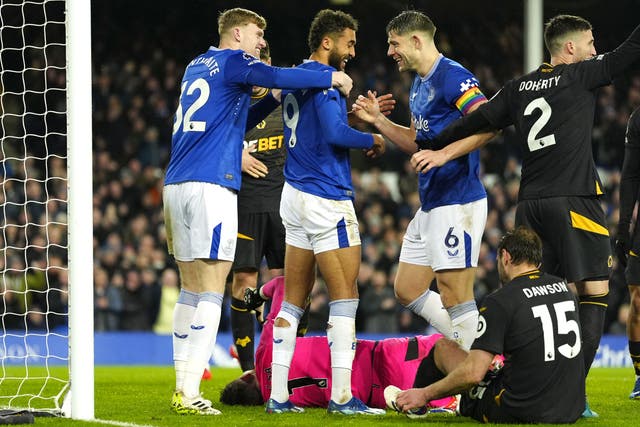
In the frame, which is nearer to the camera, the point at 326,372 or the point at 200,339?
the point at 200,339

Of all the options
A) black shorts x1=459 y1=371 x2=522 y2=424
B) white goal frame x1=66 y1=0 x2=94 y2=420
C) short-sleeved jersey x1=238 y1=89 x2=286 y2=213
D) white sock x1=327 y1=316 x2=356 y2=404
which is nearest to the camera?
black shorts x1=459 y1=371 x2=522 y2=424

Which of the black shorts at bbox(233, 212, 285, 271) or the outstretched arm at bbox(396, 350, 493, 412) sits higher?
the black shorts at bbox(233, 212, 285, 271)

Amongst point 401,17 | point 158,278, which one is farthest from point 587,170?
point 158,278

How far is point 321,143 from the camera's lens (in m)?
6.36

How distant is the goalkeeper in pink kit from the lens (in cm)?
663

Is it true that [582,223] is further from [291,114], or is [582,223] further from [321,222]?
[291,114]

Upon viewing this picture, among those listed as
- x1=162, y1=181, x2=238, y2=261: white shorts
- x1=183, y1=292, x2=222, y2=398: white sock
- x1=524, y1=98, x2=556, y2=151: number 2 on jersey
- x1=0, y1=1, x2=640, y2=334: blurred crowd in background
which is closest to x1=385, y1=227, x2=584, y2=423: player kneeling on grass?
x1=524, y1=98, x2=556, y2=151: number 2 on jersey

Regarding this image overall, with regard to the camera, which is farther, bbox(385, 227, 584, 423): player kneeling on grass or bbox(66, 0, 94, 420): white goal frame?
bbox(66, 0, 94, 420): white goal frame

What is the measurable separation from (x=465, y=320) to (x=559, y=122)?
1.30 m

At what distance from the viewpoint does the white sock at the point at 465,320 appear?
6367mm

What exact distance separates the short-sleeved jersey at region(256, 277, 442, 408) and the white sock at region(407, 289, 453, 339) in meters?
0.15

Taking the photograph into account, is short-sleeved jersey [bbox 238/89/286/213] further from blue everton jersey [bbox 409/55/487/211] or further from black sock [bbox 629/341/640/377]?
black sock [bbox 629/341/640/377]

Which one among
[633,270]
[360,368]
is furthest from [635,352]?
[360,368]

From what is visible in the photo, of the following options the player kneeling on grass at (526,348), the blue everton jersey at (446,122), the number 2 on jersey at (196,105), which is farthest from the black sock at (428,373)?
the number 2 on jersey at (196,105)
